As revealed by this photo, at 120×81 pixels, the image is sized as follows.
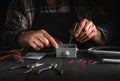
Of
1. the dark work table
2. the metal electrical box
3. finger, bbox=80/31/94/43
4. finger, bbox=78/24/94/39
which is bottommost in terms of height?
the dark work table

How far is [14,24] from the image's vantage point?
1325 millimetres

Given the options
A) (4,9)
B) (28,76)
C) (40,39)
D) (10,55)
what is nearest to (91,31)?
(40,39)

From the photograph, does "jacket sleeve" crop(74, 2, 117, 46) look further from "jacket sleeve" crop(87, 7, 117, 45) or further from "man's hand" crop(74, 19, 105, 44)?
"man's hand" crop(74, 19, 105, 44)

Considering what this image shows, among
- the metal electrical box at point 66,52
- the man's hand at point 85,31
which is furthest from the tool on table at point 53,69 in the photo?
the man's hand at point 85,31

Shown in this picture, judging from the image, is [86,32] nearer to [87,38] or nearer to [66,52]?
[87,38]

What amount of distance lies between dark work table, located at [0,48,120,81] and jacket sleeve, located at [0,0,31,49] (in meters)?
0.29

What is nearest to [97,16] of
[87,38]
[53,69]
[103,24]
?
[103,24]

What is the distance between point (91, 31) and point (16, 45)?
34 cm

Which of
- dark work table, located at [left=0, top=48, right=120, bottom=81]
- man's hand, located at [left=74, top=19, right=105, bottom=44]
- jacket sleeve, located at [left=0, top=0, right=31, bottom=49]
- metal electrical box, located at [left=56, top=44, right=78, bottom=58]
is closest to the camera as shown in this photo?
dark work table, located at [left=0, top=48, right=120, bottom=81]

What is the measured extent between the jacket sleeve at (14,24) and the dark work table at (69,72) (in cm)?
29

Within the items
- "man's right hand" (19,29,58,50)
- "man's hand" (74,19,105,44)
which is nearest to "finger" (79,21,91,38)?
"man's hand" (74,19,105,44)

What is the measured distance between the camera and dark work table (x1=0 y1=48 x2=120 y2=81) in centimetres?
75

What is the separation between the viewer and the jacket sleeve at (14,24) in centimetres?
124

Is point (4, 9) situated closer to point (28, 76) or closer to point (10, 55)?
point (10, 55)
